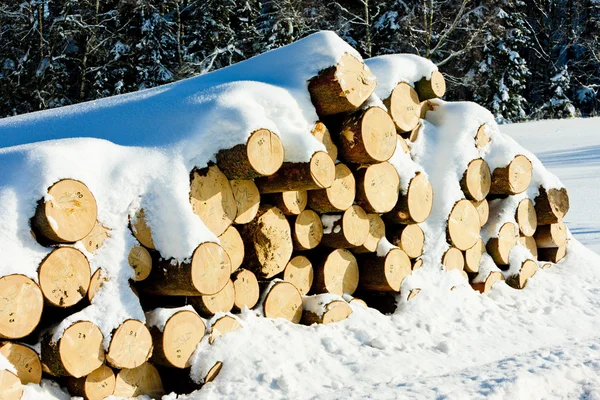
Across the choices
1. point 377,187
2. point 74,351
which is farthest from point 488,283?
point 74,351

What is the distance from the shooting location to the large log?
14.6ft

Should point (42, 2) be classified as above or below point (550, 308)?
above

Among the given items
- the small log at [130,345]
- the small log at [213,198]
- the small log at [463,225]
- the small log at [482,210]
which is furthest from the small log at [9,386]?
the small log at [482,210]

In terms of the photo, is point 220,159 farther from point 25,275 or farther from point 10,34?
point 10,34

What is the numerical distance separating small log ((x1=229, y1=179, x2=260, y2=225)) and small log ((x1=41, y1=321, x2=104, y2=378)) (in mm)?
1165

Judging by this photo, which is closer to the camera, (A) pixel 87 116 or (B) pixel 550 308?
(A) pixel 87 116

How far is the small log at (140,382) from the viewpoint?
3.49 metres

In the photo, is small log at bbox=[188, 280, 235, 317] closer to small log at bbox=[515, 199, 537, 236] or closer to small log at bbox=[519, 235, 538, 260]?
small log at bbox=[515, 199, 537, 236]

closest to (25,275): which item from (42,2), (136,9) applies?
(42,2)

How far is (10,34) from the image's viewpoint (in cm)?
2119

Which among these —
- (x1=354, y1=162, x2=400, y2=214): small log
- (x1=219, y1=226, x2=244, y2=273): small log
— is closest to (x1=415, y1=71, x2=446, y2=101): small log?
(x1=354, y1=162, x2=400, y2=214): small log

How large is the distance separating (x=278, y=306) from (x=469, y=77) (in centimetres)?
2147

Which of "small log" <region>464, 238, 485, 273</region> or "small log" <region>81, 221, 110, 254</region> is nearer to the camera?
"small log" <region>81, 221, 110, 254</region>

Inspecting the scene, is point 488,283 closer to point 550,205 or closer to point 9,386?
point 550,205
